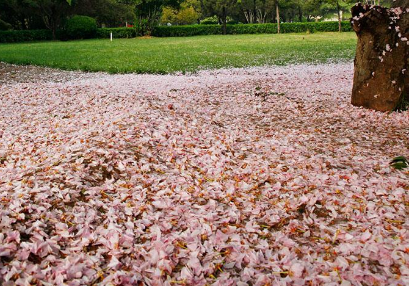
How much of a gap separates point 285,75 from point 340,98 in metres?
3.48

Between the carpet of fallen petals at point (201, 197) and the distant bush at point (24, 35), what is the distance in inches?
1257

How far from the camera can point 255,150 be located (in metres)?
4.50

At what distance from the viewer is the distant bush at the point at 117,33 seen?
3703cm

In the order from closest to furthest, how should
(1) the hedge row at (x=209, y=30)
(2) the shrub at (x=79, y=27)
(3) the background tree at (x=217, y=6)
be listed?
(2) the shrub at (x=79, y=27) < (1) the hedge row at (x=209, y=30) < (3) the background tree at (x=217, y=6)

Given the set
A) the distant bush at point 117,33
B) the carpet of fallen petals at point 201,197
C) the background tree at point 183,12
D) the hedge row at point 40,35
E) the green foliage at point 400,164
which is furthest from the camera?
the background tree at point 183,12

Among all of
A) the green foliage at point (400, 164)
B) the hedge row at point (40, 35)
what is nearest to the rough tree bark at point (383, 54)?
the green foliage at point (400, 164)

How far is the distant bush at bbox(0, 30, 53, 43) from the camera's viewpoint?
1300 inches

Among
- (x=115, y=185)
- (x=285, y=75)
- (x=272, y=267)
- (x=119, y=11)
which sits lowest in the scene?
(x=272, y=267)

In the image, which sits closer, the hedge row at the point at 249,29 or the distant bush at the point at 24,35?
the distant bush at the point at 24,35

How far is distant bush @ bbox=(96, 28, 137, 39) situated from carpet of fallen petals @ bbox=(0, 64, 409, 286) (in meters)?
33.3

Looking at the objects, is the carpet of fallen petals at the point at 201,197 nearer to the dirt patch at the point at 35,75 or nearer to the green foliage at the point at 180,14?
the dirt patch at the point at 35,75

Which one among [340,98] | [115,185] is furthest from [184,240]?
[340,98]

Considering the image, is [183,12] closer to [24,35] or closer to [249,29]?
[249,29]

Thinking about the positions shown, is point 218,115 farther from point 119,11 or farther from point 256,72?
point 119,11
